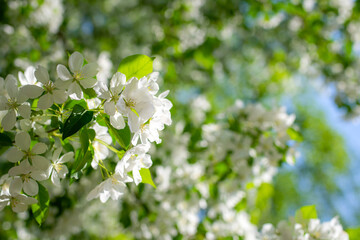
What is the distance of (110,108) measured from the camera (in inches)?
32.4

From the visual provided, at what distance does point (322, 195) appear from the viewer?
943cm

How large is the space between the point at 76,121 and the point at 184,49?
2817 millimetres

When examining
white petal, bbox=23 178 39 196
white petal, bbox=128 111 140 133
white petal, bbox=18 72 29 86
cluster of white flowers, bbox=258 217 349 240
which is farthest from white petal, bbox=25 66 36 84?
cluster of white flowers, bbox=258 217 349 240

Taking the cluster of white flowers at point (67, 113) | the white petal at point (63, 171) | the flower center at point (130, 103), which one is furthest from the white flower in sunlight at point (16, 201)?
the flower center at point (130, 103)

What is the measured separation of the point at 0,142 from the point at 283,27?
4217 mm

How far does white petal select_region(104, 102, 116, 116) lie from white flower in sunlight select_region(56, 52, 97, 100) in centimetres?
10

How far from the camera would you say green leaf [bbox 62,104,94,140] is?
795mm

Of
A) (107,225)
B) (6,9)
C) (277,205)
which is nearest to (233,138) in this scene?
(6,9)

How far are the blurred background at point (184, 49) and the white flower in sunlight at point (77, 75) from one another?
0.13 m

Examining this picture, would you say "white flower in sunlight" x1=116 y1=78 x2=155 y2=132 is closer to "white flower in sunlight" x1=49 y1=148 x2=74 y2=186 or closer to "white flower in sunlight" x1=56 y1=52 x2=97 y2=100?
"white flower in sunlight" x1=56 y1=52 x2=97 y2=100

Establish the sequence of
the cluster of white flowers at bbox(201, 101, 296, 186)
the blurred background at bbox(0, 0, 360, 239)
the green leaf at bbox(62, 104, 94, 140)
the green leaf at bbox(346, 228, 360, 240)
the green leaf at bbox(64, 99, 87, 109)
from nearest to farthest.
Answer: the green leaf at bbox(62, 104, 94, 140), the green leaf at bbox(64, 99, 87, 109), the green leaf at bbox(346, 228, 360, 240), the cluster of white flowers at bbox(201, 101, 296, 186), the blurred background at bbox(0, 0, 360, 239)

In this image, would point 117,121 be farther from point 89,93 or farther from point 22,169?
point 22,169

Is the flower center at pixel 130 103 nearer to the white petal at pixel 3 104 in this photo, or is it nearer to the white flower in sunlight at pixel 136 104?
the white flower in sunlight at pixel 136 104

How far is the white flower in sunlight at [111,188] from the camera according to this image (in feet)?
3.12
